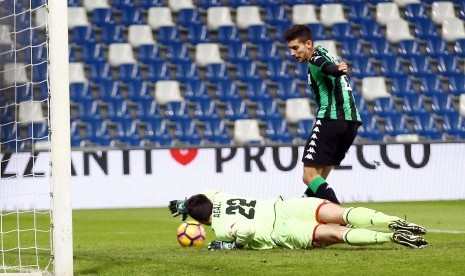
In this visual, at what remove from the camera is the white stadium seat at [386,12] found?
19.1 metres

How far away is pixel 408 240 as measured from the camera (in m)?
7.64

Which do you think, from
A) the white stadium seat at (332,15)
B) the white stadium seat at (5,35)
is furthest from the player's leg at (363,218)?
the white stadium seat at (332,15)

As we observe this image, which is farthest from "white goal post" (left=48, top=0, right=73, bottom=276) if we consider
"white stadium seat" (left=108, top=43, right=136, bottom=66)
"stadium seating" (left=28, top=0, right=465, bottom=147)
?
"white stadium seat" (left=108, top=43, right=136, bottom=66)

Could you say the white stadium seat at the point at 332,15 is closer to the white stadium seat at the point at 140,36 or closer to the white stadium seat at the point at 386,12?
the white stadium seat at the point at 386,12

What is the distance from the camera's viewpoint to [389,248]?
320 inches

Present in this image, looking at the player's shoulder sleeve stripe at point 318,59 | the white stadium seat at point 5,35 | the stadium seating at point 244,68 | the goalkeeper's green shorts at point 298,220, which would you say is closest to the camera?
the goalkeeper's green shorts at point 298,220

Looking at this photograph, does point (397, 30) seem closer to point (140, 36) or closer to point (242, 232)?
point (140, 36)

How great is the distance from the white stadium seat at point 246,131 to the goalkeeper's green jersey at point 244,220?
892 centimetres

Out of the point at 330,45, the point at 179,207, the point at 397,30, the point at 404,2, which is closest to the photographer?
the point at 179,207

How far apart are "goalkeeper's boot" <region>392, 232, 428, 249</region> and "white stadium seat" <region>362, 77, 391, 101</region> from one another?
10465 mm

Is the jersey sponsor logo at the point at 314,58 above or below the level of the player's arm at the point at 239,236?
above

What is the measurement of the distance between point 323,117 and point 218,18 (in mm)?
10060

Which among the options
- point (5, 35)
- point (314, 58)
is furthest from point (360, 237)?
point (5, 35)

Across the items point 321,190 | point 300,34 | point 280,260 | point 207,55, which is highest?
point 207,55
